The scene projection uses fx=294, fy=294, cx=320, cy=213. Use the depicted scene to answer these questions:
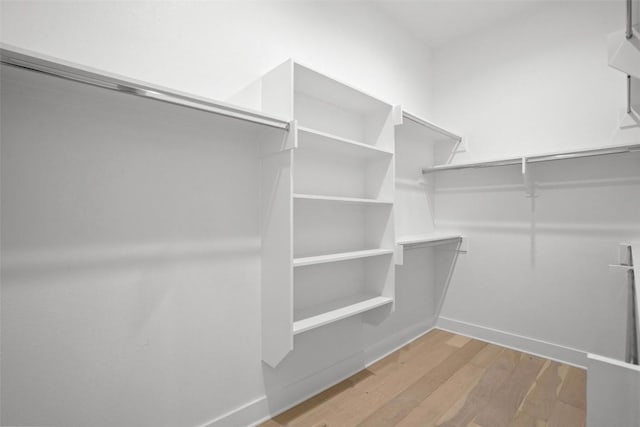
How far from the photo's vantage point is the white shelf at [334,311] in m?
1.56

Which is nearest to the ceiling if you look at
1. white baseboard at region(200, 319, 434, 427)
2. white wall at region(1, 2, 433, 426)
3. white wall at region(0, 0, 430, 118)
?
white wall at region(0, 0, 430, 118)

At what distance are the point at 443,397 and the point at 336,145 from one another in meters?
1.69

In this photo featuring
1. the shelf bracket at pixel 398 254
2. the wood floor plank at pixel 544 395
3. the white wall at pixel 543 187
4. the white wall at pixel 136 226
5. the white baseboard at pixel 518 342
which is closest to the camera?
the white wall at pixel 136 226

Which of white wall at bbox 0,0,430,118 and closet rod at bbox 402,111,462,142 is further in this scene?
closet rod at bbox 402,111,462,142

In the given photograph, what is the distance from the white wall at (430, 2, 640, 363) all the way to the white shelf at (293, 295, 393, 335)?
131 cm

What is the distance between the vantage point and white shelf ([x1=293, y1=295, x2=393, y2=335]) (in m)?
1.56

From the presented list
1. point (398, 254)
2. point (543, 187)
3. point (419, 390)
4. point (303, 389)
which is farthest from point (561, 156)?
point (303, 389)

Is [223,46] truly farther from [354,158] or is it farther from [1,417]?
[1,417]

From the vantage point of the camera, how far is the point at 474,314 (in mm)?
2719

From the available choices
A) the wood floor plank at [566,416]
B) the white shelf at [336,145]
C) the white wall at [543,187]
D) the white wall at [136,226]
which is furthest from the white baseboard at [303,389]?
the white shelf at [336,145]

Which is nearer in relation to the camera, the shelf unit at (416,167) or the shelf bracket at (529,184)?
the shelf bracket at (529,184)

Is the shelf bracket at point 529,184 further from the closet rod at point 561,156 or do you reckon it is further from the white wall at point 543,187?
the closet rod at point 561,156

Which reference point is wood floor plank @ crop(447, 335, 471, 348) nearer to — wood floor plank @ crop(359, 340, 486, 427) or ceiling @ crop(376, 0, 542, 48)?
wood floor plank @ crop(359, 340, 486, 427)

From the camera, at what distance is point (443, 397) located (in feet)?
6.00
